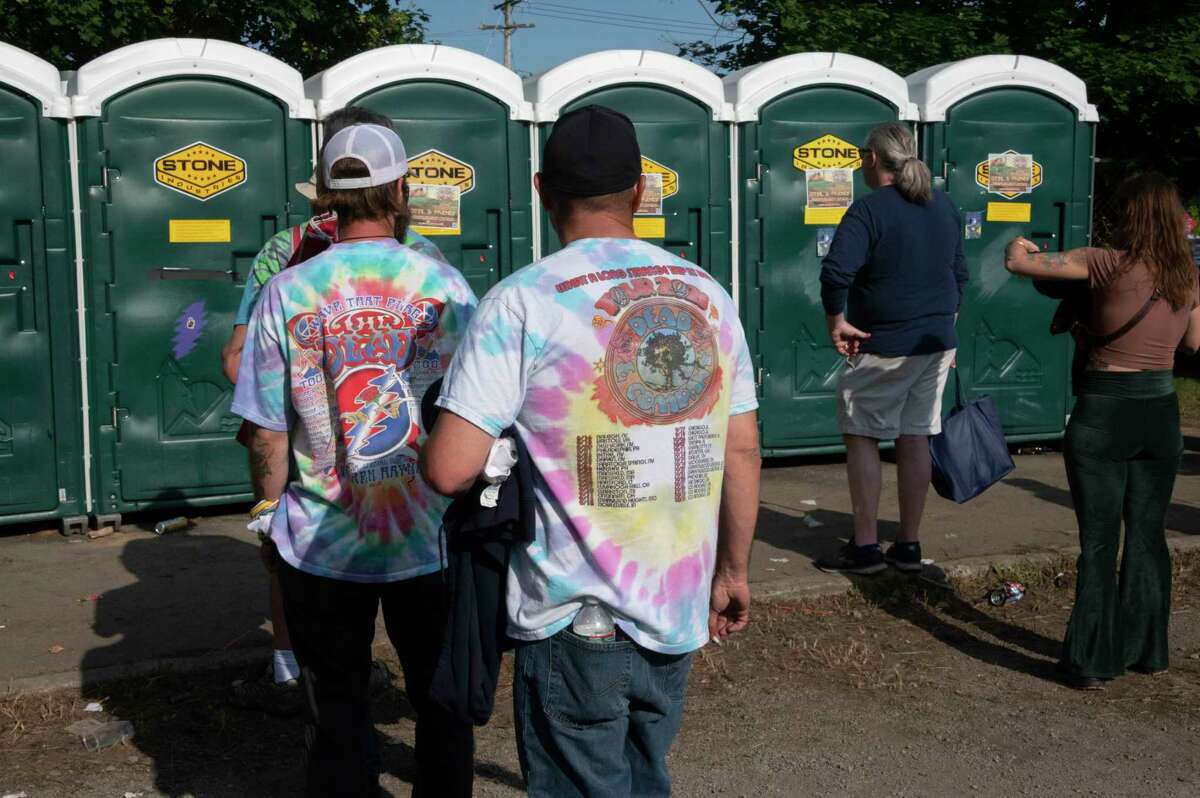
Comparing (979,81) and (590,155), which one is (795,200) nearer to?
(979,81)

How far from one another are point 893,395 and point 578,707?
12.2 feet

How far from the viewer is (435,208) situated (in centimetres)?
713

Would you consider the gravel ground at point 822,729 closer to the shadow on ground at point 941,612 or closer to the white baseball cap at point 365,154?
the shadow on ground at point 941,612

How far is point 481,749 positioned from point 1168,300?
108 inches

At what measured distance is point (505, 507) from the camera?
2.32 metres

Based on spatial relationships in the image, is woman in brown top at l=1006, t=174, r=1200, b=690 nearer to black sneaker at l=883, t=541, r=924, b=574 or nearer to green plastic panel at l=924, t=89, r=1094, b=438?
black sneaker at l=883, t=541, r=924, b=574

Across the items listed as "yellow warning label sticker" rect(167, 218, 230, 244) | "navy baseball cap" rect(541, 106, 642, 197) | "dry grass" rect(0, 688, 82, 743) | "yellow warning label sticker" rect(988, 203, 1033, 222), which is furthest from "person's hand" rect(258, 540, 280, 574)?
"yellow warning label sticker" rect(988, 203, 1033, 222)

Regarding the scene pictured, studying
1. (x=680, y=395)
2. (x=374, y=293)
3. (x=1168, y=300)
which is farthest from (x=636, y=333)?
(x=1168, y=300)

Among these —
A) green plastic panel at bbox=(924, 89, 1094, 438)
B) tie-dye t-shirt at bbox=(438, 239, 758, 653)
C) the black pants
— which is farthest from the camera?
green plastic panel at bbox=(924, 89, 1094, 438)

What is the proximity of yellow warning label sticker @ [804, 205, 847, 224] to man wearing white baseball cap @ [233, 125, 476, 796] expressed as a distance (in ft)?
17.2

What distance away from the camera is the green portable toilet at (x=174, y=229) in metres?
6.56

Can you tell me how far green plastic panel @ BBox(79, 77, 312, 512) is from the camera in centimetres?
659

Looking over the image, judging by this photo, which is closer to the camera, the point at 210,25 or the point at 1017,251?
the point at 1017,251

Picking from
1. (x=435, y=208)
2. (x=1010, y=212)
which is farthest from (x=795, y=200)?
(x=435, y=208)
